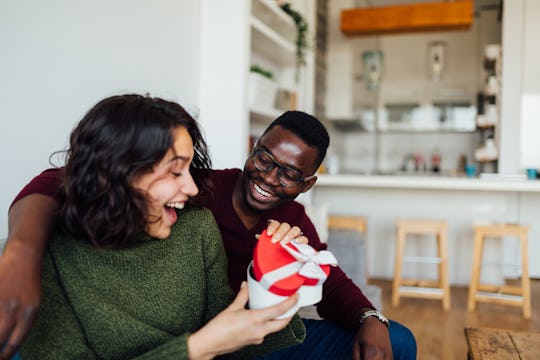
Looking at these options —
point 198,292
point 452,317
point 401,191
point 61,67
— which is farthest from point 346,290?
point 401,191

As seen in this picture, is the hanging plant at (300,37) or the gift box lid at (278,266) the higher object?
the hanging plant at (300,37)

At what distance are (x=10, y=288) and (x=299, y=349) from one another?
816 millimetres

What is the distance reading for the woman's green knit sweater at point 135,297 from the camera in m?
0.89

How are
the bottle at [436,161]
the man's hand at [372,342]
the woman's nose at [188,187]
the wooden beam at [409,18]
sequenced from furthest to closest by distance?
the bottle at [436,161] → the wooden beam at [409,18] → the man's hand at [372,342] → the woman's nose at [188,187]

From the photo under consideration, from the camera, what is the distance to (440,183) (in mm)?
3746

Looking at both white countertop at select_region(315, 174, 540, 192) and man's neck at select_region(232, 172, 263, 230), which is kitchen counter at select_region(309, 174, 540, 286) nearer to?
white countertop at select_region(315, 174, 540, 192)

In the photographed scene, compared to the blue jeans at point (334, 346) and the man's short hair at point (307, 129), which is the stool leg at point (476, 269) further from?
the man's short hair at point (307, 129)

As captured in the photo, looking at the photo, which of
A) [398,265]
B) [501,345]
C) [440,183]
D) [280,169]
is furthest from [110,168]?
[440,183]

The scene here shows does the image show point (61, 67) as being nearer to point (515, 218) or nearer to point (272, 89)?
point (272, 89)

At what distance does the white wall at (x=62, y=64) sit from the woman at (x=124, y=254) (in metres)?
0.72

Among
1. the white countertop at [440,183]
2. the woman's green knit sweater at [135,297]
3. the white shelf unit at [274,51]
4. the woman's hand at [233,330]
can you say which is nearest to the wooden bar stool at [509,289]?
the white countertop at [440,183]

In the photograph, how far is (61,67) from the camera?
5.67 feet

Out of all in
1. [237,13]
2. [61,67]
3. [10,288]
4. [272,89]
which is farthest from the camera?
[272,89]

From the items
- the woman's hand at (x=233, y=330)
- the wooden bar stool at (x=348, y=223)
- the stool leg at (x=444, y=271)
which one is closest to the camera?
the woman's hand at (x=233, y=330)
